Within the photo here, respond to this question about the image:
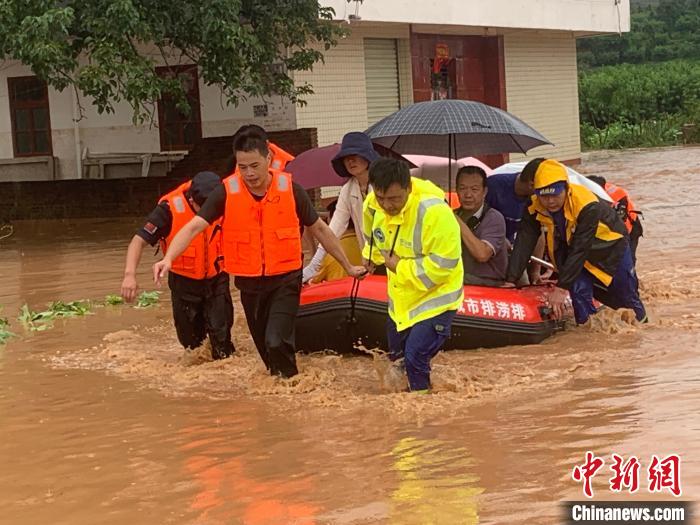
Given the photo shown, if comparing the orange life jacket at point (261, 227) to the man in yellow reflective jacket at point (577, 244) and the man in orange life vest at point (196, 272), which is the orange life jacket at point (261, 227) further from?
the man in yellow reflective jacket at point (577, 244)

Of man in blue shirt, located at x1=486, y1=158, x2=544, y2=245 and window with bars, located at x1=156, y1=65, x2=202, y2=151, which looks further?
window with bars, located at x1=156, y1=65, x2=202, y2=151

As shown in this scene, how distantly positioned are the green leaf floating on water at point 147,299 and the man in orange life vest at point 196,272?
318 centimetres

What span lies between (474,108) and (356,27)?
42.0 ft

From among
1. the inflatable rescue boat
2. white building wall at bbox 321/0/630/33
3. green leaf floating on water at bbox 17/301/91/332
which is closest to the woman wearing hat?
the inflatable rescue boat

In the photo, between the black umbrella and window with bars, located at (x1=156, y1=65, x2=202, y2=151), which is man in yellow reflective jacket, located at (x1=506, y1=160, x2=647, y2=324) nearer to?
the black umbrella

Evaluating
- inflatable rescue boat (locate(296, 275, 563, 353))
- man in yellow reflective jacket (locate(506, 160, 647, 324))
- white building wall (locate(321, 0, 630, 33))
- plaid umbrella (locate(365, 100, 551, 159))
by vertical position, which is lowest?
inflatable rescue boat (locate(296, 275, 563, 353))

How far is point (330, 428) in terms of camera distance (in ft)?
21.2

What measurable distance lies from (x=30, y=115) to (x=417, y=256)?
54.8 ft

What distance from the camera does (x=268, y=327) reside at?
7.25 metres

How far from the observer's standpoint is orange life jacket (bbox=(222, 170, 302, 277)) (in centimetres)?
714

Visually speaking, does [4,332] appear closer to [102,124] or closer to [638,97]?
[102,124]

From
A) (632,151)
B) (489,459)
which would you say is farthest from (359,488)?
(632,151)

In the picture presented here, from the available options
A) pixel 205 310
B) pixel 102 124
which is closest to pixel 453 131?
pixel 205 310

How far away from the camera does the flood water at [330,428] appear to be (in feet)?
16.9
